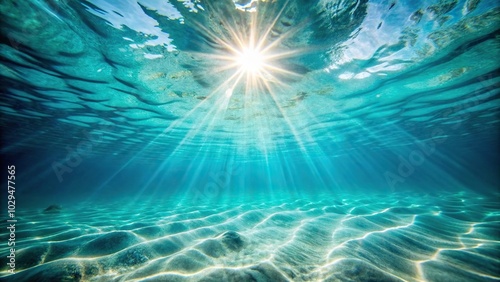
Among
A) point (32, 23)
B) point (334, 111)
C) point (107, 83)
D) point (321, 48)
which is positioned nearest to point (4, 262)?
point (32, 23)

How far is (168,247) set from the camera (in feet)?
15.6

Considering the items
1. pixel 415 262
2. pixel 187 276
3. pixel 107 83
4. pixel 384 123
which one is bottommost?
pixel 415 262

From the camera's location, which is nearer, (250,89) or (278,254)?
(278,254)

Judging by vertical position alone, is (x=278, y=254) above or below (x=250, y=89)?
below

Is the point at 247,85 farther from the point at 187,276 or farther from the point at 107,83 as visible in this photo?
the point at 187,276

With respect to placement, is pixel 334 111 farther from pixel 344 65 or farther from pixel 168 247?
pixel 168 247

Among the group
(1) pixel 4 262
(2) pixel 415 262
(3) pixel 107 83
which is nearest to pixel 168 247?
(1) pixel 4 262

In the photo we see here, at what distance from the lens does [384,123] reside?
725 inches

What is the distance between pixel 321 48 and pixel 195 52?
15.9 feet

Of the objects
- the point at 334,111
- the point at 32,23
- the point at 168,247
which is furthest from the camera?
the point at 334,111

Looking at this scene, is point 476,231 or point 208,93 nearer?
point 476,231

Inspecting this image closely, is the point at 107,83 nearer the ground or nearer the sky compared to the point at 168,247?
nearer the sky

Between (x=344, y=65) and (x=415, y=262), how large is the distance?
778cm

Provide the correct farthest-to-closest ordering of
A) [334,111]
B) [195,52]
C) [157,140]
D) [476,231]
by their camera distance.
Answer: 1. [157,140]
2. [334,111]
3. [195,52]
4. [476,231]
